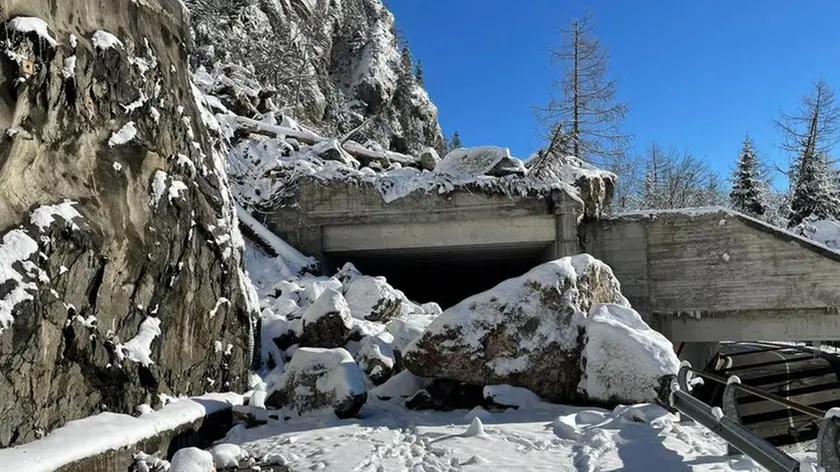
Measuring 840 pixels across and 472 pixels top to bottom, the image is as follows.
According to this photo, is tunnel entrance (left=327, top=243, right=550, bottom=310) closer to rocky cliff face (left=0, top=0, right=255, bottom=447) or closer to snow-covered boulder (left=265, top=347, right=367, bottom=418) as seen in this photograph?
snow-covered boulder (left=265, top=347, right=367, bottom=418)

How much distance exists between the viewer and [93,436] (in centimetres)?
399

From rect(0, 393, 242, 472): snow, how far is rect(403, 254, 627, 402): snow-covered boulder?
9.44 feet

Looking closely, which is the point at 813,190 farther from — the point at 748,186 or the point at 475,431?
the point at 475,431

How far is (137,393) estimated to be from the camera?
5.10m

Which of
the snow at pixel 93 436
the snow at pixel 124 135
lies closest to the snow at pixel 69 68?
the snow at pixel 124 135

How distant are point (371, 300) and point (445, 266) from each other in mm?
5877

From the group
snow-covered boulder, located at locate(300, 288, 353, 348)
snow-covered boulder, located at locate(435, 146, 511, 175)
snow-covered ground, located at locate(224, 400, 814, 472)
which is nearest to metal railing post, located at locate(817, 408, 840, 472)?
snow-covered ground, located at locate(224, 400, 814, 472)

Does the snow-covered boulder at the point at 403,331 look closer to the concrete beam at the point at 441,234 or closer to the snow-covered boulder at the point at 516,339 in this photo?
the snow-covered boulder at the point at 516,339

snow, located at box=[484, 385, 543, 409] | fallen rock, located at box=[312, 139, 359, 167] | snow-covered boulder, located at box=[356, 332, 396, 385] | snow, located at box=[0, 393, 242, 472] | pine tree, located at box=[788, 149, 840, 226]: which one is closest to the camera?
snow, located at box=[0, 393, 242, 472]

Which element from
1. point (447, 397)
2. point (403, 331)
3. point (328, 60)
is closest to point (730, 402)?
point (447, 397)

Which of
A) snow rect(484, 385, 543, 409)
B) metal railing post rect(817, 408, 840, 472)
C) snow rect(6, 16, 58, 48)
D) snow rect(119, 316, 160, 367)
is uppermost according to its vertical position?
snow rect(6, 16, 58, 48)

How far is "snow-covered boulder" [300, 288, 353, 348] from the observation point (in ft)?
28.6

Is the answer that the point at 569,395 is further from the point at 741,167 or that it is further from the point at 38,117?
the point at 741,167

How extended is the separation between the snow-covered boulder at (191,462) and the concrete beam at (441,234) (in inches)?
326
